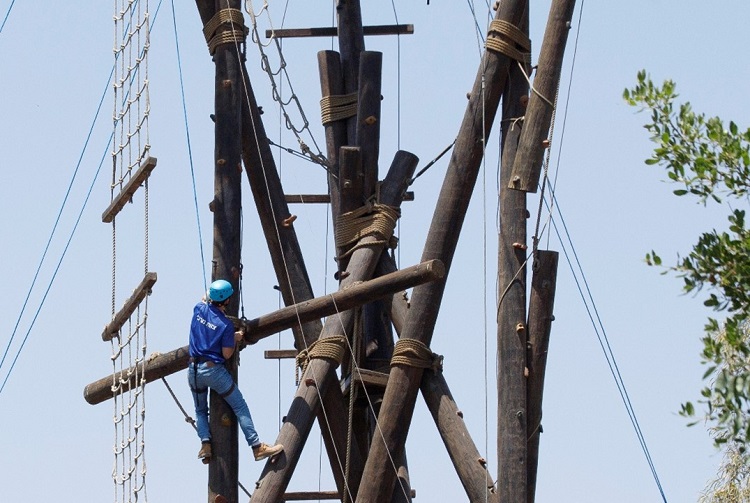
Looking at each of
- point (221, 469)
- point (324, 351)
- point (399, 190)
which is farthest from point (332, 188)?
point (221, 469)

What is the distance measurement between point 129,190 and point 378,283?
4.42 ft

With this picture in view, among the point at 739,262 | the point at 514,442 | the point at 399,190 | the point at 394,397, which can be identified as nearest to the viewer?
the point at 739,262

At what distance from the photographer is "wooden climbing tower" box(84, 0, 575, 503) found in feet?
28.6

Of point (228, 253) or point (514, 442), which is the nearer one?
point (514, 442)

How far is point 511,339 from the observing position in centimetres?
866

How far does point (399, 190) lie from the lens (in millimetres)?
9805

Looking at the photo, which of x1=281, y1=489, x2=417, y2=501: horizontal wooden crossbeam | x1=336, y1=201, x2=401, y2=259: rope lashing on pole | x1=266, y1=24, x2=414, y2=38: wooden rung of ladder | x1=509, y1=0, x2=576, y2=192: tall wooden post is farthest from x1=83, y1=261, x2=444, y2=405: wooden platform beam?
x1=266, y1=24, x2=414, y2=38: wooden rung of ladder

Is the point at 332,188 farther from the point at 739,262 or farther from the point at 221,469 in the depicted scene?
the point at 739,262

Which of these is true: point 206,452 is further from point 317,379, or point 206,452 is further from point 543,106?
point 543,106

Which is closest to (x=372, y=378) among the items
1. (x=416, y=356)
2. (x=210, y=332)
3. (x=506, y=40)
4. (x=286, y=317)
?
(x=416, y=356)

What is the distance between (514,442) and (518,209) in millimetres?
1164

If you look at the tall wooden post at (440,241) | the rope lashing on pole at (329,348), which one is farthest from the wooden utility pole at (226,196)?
the tall wooden post at (440,241)

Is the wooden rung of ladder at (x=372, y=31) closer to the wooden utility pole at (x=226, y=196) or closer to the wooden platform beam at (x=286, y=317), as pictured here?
the wooden utility pole at (x=226, y=196)

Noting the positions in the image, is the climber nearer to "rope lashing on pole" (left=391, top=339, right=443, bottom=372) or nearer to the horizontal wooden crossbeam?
"rope lashing on pole" (left=391, top=339, right=443, bottom=372)
